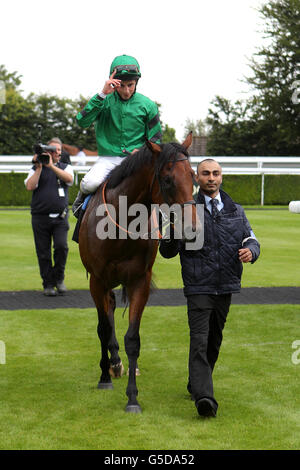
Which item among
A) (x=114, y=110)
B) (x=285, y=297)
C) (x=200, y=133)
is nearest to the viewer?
(x=114, y=110)

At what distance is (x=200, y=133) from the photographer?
6056 cm

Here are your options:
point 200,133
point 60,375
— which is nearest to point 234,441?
point 60,375

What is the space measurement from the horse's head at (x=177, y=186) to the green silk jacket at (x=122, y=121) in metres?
0.95

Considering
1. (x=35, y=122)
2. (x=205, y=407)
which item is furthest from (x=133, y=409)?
(x=35, y=122)

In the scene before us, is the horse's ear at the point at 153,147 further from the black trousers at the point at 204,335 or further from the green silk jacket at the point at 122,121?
the black trousers at the point at 204,335

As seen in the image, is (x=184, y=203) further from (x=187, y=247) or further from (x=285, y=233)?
(x=285, y=233)

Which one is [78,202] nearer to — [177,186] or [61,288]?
[177,186]

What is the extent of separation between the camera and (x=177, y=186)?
13.4ft

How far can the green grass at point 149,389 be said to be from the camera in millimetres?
4023

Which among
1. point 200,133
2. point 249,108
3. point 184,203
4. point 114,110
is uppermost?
point 114,110

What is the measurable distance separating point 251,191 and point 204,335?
2653cm

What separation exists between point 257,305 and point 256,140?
114ft

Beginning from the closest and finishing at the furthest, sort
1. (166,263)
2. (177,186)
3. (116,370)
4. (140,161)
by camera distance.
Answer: (177,186)
(140,161)
(116,370)
(166,263)

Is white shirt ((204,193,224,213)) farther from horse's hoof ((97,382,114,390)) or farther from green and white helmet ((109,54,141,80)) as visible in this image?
horse's hoof ((97,382,114,390))
